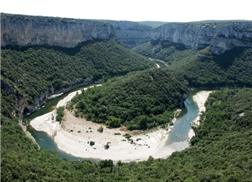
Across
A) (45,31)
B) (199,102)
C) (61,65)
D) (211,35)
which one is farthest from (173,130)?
(211,35)

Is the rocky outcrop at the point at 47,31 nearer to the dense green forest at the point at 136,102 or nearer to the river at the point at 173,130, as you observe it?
the river at the point at 173,130

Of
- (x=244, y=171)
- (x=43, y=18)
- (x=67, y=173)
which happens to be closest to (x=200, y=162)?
(x=244, y=171)

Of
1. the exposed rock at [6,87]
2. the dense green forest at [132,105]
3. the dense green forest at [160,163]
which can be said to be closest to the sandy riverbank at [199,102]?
the dense green forest at [132,105]

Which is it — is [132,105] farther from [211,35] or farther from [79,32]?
[211,35]

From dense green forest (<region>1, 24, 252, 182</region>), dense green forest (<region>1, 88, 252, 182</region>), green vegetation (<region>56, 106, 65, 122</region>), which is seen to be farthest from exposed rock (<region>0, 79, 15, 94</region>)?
green vegetation (<region>56, 106, 65, 122</region>)

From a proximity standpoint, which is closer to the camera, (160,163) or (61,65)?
(160,163)

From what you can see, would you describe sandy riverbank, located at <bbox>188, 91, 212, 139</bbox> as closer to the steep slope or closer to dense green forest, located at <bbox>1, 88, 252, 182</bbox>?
dense green forest, located at <bbox>1, 88, 252, 182</bbox>
